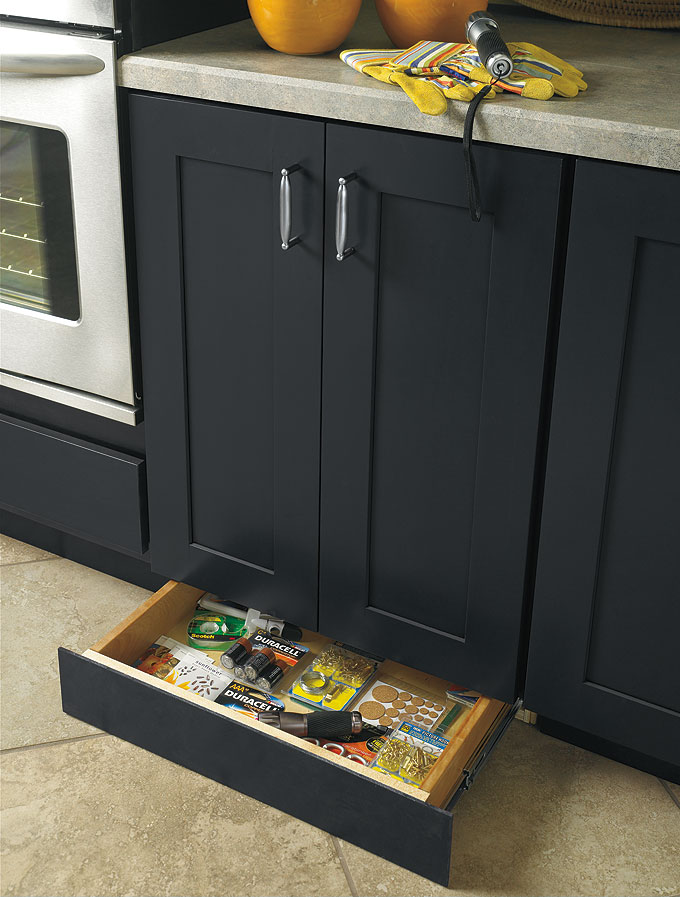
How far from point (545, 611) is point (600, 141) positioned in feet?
2.18

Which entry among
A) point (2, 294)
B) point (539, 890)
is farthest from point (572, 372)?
point (2, 294)

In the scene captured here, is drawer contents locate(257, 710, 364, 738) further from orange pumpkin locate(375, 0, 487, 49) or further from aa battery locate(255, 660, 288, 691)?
orange pumpkin locate(375, 0, 487, 49)

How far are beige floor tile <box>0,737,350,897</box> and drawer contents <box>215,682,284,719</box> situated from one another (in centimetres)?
12

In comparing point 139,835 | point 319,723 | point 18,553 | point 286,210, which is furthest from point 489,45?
point 18,553

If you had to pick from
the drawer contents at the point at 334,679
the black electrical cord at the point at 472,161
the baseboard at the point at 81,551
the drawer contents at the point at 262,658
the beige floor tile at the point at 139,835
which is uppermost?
the black electrical cord at the point at 472,161

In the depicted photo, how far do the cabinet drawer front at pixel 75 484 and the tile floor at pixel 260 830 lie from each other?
314 millimetres

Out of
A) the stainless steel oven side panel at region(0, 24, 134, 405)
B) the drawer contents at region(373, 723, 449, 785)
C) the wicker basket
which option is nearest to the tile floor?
the drawer contents at region(373, 723, 449, 785)

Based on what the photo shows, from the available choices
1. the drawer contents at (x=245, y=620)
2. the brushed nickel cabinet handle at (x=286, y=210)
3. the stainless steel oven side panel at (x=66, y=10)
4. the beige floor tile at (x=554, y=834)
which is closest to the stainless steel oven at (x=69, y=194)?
the stainless steel oven side panel at (x=66, y=10)

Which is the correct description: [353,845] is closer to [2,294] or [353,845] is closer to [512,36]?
[2,294]

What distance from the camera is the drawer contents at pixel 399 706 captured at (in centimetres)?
165

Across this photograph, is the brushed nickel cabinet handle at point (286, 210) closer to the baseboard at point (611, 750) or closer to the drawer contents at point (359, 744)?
the drawer contents at point (359, 744)

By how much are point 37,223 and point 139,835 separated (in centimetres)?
98

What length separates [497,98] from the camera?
1.29 m

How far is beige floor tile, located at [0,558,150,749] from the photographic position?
1749 millimetres
